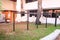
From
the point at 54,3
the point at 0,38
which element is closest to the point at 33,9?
the point at 54,3

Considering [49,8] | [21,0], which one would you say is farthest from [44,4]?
[21,0]

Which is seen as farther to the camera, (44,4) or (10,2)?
(10,2)

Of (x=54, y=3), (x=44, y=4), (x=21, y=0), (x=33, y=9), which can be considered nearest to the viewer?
(x=54, y=3)

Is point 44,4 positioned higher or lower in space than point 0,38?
higher

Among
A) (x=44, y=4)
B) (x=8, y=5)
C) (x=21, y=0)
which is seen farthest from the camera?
(x=8, y=5)

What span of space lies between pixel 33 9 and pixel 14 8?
20.2ft

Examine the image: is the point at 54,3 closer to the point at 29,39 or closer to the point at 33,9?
the point at 33,9

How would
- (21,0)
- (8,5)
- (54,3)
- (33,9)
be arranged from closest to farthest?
1. (54,3)
2. (33,9)
3. (21,0)
4. (8,5)

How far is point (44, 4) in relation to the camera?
22.2 metres

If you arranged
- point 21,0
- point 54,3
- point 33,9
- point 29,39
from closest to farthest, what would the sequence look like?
point 29,39 → point 54,3 → point 33,9 → point 21,0

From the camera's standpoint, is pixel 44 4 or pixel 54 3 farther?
pixel 44 4

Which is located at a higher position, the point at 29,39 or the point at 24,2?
the point at 24,2

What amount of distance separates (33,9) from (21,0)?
129 inches

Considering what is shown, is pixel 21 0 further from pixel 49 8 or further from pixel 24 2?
pixel 49 8
